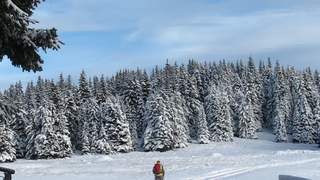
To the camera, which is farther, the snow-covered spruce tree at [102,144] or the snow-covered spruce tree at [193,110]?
the snow-covered spruce tree at [193,110]

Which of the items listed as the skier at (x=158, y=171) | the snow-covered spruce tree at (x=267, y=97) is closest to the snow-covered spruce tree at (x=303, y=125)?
the snow-covered spruce tree at (x=267, y=97)

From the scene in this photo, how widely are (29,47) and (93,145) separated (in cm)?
7440

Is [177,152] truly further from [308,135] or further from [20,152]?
[308,135]

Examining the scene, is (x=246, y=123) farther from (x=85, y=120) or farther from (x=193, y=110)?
(x=85, y=120)

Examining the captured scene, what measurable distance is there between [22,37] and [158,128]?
77.1m

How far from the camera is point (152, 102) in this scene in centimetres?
8788

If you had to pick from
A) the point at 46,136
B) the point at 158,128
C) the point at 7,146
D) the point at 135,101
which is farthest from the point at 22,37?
the point at 135,101

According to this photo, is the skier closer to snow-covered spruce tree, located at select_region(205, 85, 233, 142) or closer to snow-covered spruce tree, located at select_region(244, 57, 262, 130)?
snow-covered spruce tree, located at select_region(205, 85, 233, 142)

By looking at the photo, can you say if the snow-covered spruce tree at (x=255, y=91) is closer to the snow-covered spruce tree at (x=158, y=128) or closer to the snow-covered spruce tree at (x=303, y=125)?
the snow-covered spruce tree at (x=303, y=125)

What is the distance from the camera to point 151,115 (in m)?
86.9

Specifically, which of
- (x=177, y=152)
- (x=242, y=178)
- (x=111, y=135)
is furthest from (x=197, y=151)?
(x=242, y=178)

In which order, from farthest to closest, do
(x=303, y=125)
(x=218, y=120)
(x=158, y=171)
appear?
(x=303, y=125)
(x=218, y=120)
(x=158, y=171)

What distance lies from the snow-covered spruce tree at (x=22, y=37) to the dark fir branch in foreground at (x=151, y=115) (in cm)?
4827

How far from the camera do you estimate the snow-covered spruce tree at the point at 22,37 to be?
8.41m
